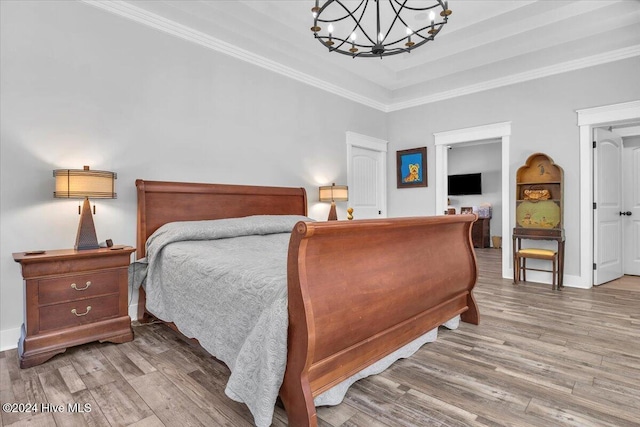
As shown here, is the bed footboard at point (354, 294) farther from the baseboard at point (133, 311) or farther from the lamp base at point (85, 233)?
the baseboard at point (133, 311)

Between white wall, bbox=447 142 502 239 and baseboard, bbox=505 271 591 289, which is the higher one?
white wall, bbox=447 142 502 239

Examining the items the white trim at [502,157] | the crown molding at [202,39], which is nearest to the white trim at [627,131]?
the white trim at [502,157]

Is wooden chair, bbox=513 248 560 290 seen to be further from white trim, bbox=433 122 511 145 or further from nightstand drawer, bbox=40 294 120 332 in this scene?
nightstand drawer, bbox=40 294 120 332

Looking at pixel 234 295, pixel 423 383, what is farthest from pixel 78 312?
pixel 423 383

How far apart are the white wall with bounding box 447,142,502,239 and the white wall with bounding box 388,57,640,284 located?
327 cm

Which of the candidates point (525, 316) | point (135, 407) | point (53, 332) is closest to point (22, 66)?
point (53, 332)

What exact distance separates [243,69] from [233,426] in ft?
11.4

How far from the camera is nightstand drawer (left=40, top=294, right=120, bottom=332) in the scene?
86.0 inches

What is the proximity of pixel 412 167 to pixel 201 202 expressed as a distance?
3.58 meters

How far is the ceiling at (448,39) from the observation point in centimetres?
323

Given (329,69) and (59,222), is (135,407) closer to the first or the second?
(59,222)

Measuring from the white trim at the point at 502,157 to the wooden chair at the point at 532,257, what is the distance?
20 centimetres

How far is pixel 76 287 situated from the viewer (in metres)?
2.29

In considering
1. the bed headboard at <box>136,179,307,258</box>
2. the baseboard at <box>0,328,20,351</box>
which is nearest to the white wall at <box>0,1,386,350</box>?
the baseboard at <box>0,328,20,351</box>
